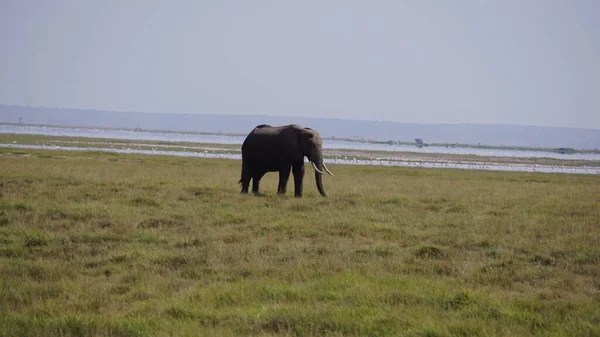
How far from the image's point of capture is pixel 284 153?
22547mm

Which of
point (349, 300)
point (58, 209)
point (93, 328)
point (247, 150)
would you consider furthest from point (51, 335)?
point (247, 150)

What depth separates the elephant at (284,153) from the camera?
73.6 ft

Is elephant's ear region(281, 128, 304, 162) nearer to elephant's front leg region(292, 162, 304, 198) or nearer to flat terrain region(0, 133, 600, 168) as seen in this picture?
elephant's front leg region(292, 162, 304, 198)

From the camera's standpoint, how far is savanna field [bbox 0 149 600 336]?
326 inches

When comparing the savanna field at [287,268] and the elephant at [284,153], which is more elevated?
the elephant at [284,153]

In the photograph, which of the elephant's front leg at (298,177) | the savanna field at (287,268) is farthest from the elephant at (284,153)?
the savanna field at (287,268)

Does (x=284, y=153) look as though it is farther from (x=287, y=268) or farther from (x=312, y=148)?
(x=287, y=268)

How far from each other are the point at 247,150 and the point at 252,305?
14.6 metres

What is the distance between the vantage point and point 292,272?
10.8 meters

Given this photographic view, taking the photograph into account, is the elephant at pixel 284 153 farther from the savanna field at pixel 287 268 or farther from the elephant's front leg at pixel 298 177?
the savanna field at pixel 287 268

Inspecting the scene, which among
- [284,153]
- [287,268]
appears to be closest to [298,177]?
[284,153]

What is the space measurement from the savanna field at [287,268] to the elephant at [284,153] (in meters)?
2.61

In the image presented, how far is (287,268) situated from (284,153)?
11599 mm

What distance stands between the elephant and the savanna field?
261 cm
